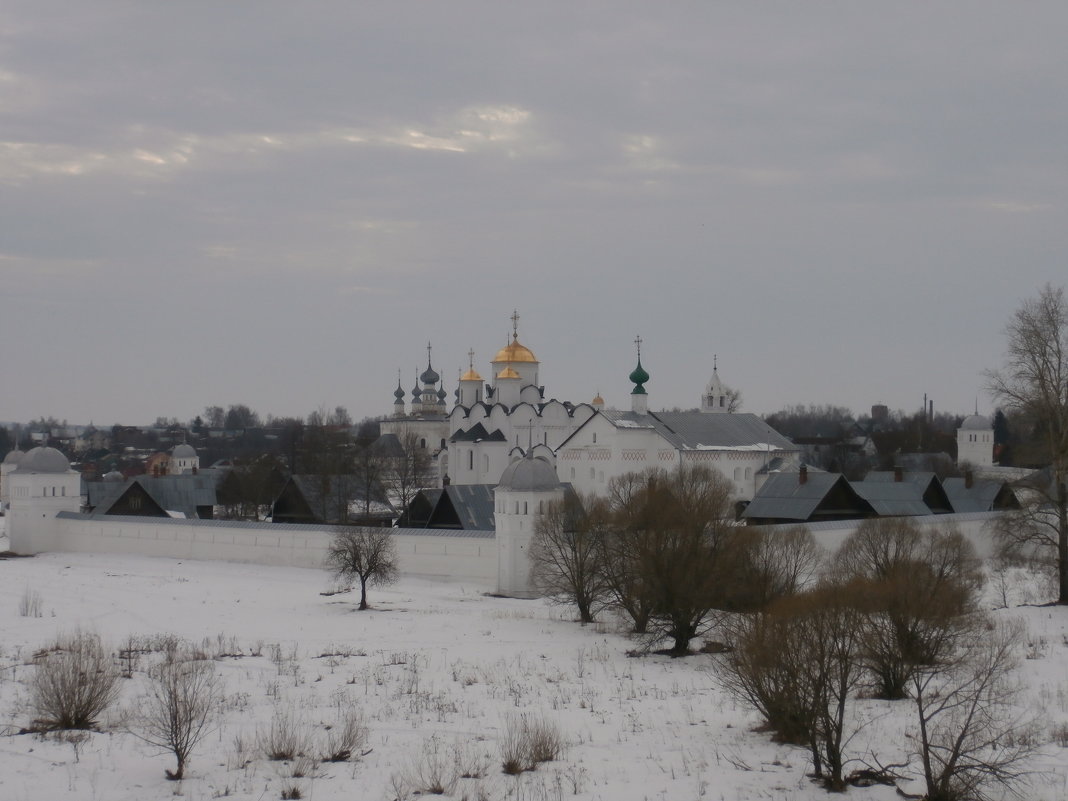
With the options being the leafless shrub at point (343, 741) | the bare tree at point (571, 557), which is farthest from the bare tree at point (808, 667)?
the bare tree at point (571, 557)

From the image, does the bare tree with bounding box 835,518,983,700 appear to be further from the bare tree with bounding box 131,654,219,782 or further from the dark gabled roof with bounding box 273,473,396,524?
the dark gabled roof with bounding box 273,473,396,524

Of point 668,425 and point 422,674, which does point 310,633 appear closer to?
point 422,674

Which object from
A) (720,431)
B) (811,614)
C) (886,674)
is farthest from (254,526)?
(811,614)

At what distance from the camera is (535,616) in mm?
22844

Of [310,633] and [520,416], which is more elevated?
[520,416]

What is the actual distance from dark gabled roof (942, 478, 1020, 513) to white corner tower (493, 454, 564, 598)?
16255 millimetres

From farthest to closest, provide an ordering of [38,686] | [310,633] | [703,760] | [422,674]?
[310,633], [422,674], [38,686], [703,760]

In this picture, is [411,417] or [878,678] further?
[411,417]

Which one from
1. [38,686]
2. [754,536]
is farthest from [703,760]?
[754,536]

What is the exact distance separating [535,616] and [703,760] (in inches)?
443

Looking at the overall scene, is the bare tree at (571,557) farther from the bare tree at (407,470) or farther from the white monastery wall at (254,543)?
the bare tree at (407,470)

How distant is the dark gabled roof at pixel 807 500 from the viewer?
31.9 m

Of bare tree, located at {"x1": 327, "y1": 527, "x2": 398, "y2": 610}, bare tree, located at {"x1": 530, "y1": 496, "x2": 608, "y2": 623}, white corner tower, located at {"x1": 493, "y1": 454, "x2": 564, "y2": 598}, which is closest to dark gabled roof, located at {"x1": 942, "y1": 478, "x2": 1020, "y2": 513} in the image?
white corner tower, located at {"x1": 493, "y1": 454, "x2": 564, "y2": 598}

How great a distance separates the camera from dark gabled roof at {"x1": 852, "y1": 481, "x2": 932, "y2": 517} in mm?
33344
